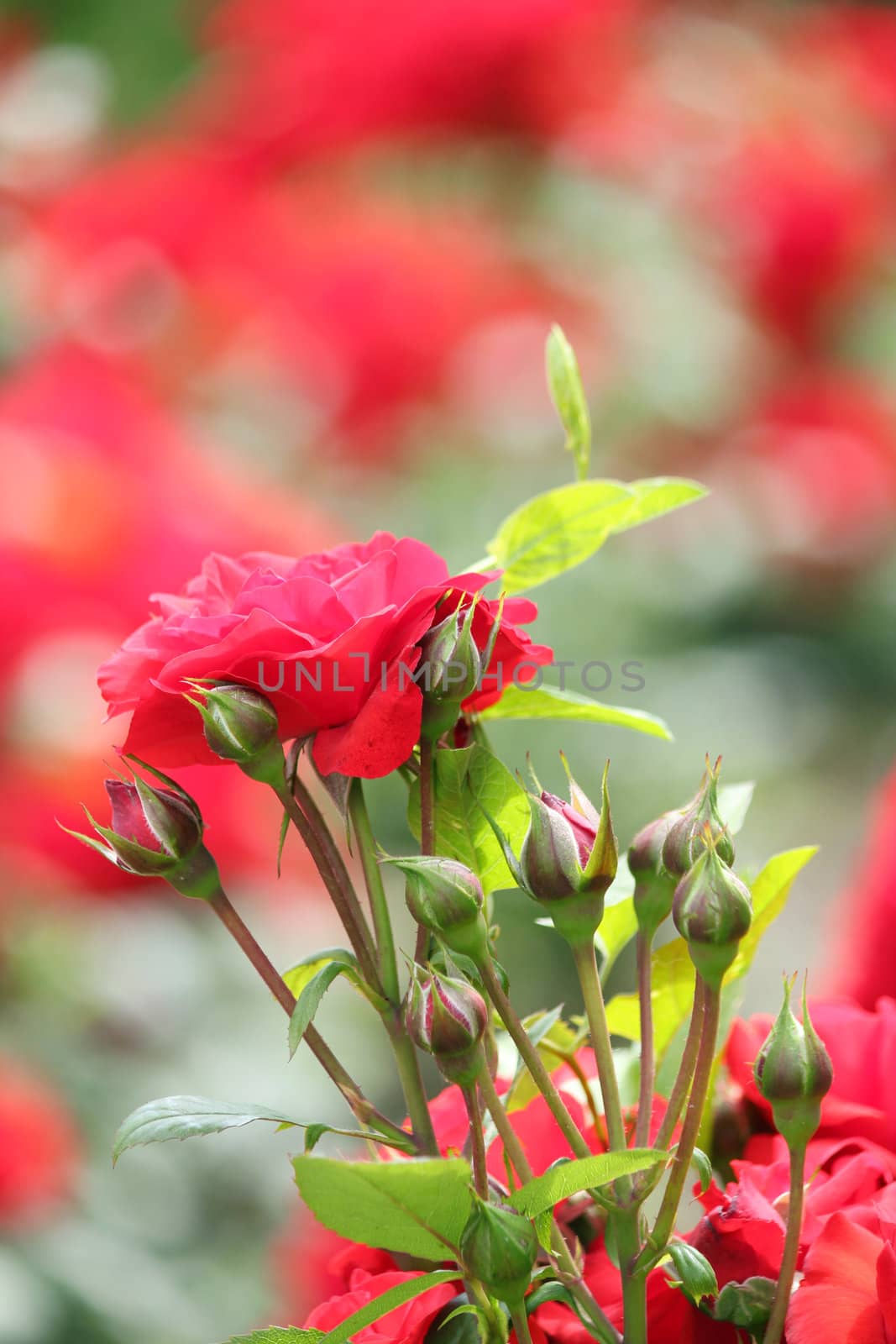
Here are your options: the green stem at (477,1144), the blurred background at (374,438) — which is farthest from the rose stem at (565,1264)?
the blurred background at (374,438)

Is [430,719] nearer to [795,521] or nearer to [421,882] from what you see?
[421,882]

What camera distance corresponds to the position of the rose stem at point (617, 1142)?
177 mm

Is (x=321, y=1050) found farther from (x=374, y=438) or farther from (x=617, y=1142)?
(x=374, y=438)

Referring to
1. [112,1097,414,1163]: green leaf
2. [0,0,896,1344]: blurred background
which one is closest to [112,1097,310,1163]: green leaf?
[112,1097,414,1163]: green leaf

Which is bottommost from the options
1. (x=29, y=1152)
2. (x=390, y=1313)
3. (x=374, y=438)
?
(x=29, y=1152)

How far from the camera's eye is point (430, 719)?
0.60ft

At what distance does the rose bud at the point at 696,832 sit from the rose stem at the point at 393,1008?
4 cm

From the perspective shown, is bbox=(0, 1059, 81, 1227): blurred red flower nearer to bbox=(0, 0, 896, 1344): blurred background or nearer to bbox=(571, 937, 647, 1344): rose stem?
bbox=(0, 0, 896, 1344): blurred background

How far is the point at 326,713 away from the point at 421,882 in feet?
0.10

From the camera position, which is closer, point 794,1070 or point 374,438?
point 794,1070

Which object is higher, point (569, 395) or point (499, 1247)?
point (569, 395)

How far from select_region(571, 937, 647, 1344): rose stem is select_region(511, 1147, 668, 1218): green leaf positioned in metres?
0.01

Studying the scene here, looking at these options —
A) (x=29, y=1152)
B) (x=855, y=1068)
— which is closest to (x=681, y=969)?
(x=855, y=1068)

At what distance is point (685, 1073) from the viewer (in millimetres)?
181
